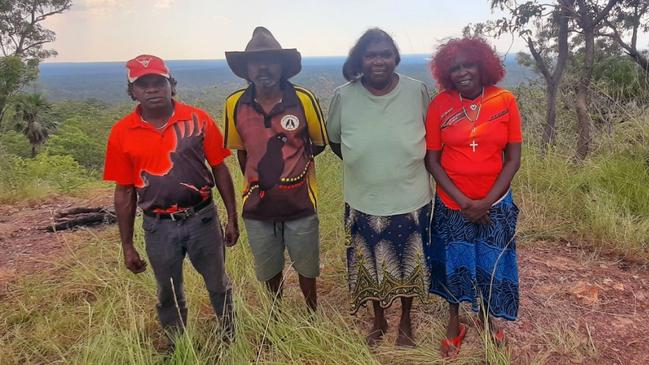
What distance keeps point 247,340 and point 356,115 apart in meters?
1.18

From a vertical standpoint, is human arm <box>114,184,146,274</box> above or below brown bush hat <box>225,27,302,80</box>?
below

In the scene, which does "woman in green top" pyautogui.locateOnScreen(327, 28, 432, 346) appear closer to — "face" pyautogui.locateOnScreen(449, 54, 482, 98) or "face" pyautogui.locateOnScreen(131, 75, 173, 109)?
"face" pyautogui.locateOnScreen(449, 54, 482, 98)

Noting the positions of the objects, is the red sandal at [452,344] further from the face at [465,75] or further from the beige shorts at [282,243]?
the face at [465,75]

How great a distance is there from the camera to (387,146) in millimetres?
2084

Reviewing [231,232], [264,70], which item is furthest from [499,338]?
[264,70]

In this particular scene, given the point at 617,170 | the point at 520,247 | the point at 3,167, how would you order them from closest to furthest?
the point at 520,247, the point at 617,170, the point at 3,167

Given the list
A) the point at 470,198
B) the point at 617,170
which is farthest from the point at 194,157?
the point at 617,170

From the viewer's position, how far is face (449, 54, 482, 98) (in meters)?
2.03

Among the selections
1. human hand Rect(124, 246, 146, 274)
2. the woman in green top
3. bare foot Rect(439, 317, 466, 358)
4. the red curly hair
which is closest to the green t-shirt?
the woman in green top

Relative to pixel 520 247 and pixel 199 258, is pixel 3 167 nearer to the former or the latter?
pixel 199 258

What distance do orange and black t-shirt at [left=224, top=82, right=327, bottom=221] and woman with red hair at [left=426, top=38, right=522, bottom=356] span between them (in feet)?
1.95

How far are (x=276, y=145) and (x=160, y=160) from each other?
531mm

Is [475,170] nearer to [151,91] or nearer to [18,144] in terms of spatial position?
[151,91]

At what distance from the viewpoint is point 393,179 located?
211cm
